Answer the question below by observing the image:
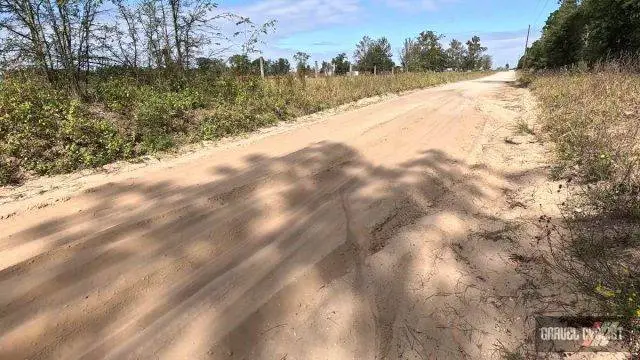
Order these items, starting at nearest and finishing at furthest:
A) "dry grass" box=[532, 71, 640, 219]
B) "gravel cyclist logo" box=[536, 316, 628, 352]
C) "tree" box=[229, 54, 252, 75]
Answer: "gravel cyclist logo" box=[536, 316, 628, 352] < "dry grass" box=[532, 71, 640, 219] < "tree" box=[229, 54, 252, 75]

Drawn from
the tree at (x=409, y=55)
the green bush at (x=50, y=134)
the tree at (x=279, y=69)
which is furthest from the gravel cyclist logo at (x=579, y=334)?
the tree at (x=409, y=55)

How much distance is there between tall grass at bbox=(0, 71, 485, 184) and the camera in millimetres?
5723

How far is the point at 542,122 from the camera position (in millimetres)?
7398

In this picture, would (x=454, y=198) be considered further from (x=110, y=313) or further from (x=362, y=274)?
(x=110, y=313)

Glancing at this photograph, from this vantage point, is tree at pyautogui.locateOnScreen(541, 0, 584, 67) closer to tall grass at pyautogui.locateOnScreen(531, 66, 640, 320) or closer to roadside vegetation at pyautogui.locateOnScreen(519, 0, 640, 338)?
roadside vegetation at pyautogui.locateOnScreen(519, 0, 640, 338)

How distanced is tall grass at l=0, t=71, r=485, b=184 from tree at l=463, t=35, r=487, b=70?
284 feet

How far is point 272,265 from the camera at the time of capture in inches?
128

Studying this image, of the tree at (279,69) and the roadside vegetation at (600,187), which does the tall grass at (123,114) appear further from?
the roadside vegetation at (600,187)

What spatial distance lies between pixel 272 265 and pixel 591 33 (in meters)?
23.8

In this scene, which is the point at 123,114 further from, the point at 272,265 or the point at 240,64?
the point at 272,265

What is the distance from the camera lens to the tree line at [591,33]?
57.7 ft

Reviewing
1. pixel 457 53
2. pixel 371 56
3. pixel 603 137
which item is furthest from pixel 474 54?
pixel 603 137

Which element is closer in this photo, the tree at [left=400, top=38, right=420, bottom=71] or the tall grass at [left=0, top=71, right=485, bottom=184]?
the tall grass at [left=0, top=71, right=485, bottom=184]

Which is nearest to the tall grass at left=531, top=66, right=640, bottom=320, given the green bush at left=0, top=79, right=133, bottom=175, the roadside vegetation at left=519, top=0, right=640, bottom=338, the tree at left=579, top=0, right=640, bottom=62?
the roadside vegetation at left=519, top=0, right=640, bottom=338
